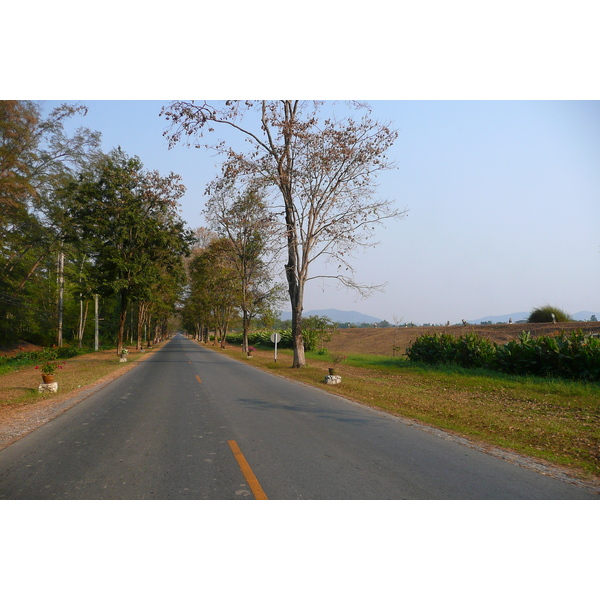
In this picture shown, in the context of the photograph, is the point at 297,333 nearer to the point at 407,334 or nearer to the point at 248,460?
the point at 248,460

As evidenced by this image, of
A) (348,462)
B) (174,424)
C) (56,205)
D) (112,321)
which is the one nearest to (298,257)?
(174,424)

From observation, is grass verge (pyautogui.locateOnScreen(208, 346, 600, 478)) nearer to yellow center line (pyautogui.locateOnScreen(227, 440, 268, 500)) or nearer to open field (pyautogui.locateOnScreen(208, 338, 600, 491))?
open field (pyautogui.locateOnScreen(208, 338, 600, 491))

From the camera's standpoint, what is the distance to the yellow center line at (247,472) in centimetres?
438

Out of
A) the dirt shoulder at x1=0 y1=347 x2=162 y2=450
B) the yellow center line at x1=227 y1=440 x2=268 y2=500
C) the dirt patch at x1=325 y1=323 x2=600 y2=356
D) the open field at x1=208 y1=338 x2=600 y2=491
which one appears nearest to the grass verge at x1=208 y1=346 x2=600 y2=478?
the open field at x1=208 y1=338 x2=600 y2=491

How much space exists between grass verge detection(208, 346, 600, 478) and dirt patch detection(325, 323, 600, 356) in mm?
7472

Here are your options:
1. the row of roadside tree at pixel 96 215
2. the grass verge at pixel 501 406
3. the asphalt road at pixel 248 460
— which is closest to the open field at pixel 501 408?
the grass verge at pixel 501 406

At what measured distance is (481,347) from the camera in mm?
18297

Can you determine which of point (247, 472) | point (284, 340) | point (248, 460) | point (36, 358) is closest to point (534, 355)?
point (248, 460)

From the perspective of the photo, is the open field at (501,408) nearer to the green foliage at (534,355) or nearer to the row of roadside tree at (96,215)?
the green foliage at (534,355)

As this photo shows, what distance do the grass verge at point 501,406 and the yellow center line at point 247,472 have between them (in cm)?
425

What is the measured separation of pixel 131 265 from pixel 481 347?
21950mm

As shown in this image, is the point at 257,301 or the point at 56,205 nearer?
the point at 56,205

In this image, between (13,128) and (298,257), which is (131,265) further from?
(298,257)

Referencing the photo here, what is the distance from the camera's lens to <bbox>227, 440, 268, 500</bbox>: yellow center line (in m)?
4.38
